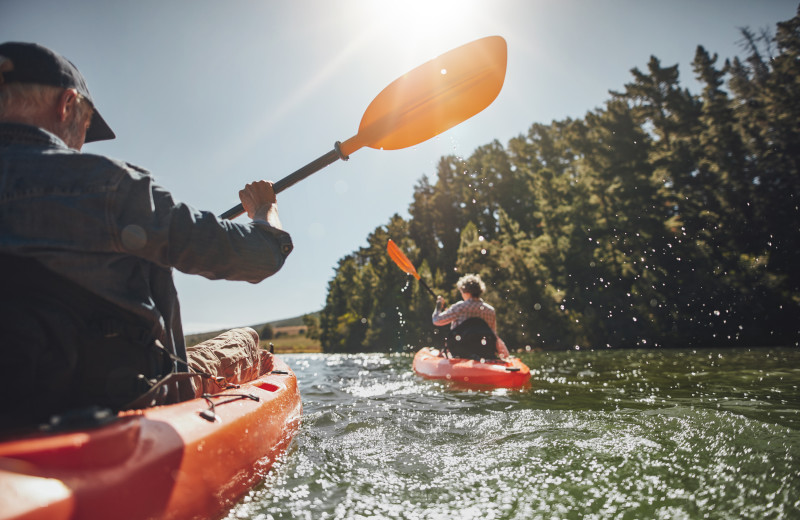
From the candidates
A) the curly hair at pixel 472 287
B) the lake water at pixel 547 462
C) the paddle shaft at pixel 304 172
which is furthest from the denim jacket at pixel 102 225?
the curly hair at pixel 472 287

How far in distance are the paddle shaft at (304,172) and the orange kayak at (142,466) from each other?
125 centimetres

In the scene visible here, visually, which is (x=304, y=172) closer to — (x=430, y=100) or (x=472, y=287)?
(x=430, y=100)

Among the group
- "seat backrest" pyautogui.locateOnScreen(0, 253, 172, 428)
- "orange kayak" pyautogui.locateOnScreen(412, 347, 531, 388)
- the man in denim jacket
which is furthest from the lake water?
"orange kayak" pyautogui.locateOnScreen(412, 347, 531, 388)

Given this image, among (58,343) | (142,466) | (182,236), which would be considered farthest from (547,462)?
(58,343)

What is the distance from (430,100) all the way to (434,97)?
46 millimetres

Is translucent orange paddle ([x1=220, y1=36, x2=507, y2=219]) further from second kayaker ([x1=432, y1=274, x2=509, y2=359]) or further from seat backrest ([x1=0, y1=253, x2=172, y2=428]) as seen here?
second kayaker ([x1=432, y1=274, x2=509, y2=359])

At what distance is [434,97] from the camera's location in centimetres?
316

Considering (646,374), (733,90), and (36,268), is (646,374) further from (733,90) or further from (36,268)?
(733,90)

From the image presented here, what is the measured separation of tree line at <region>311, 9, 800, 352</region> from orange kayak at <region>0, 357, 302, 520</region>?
18.1 m

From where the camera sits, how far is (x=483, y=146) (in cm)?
3541

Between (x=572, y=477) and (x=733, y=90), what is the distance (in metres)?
25.1

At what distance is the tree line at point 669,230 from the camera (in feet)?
51.6

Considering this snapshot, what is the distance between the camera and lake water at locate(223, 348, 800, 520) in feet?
5.22

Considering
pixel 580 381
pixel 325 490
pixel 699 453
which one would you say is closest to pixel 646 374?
pixel 580 381
